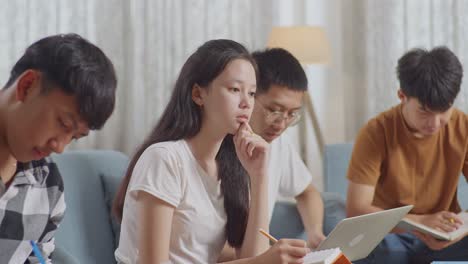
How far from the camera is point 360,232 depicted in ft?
6.84

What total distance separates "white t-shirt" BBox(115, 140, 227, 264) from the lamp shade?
69.4 inches

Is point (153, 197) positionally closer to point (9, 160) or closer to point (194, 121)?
point (194, 121)

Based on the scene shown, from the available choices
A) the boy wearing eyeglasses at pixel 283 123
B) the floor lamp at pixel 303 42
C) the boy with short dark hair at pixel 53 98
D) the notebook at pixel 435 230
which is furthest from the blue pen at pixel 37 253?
the floor lamp at pixel 303 42

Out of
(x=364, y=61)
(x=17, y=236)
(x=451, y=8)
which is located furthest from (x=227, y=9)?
(x=17, y=236)

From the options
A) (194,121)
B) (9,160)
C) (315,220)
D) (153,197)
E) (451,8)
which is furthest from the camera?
(451,8)

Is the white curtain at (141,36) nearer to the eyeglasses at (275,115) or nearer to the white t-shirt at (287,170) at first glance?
the white t-shirt at (287,170)

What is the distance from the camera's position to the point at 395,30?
388 cm

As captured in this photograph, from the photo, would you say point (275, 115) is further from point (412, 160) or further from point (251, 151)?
point (412, 160)

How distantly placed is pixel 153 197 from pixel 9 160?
450 millimetres

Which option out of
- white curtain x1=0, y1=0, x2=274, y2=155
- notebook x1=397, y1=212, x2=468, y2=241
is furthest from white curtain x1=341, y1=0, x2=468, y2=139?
notebook x1=397, y1=212, x2=468, y2=241

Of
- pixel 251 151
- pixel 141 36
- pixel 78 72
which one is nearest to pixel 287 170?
pixel 251 151

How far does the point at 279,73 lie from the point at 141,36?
154 centimetres

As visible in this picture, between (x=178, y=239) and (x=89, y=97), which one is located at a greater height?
(x=89, y=97)

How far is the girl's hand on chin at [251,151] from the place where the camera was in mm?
1911
